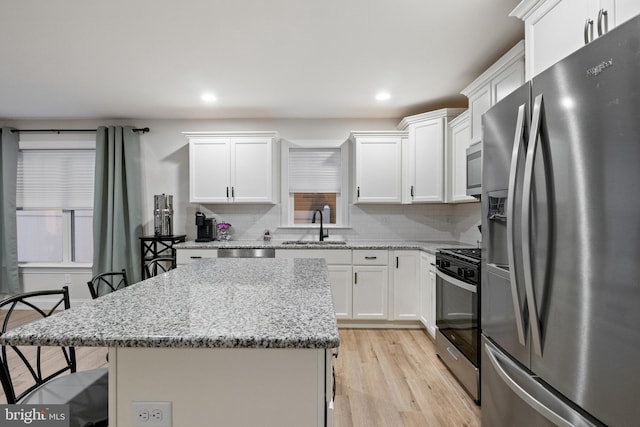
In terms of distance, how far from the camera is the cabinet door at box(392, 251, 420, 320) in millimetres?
3490

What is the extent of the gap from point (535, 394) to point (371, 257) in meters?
2.35

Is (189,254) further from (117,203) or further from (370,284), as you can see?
(370,284)

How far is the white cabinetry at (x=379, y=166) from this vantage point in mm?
3854

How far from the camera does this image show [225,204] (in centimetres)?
425

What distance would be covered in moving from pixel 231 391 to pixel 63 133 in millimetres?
4920

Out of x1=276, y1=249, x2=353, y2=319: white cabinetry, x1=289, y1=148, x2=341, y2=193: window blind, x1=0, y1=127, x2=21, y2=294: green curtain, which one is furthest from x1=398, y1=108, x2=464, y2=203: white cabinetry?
x1=0, y1=127, x2=21, y2=294: green curtain

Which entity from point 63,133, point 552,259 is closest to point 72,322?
point 552,259

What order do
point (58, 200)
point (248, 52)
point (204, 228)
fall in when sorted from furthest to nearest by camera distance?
point (58, 200) → point (204, 228) → point (248, 52)

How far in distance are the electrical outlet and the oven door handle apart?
186 cm

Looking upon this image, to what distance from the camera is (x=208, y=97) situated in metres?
3.47

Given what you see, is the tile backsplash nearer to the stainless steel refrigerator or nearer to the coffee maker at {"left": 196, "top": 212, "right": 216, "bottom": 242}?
the coffee maker at {"left": 196, "top": 212, "right": 216, "bottom": 242}

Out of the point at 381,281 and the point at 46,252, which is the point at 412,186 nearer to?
the point at 381,281

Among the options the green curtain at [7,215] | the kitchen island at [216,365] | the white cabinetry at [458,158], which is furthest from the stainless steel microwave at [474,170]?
the green curtain at [7,215]

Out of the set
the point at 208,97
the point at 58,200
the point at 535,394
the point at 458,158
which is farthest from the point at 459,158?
the point at 58,200
